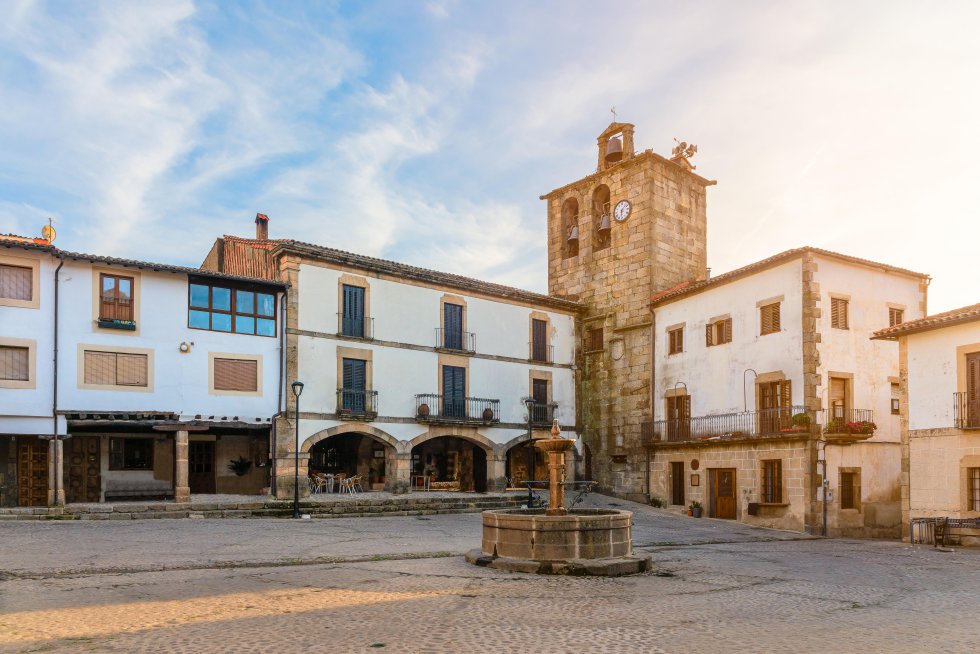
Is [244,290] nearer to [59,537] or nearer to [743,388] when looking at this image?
[59,537]

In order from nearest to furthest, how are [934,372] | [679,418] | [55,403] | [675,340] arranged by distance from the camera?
[934,372], [55,403], [679,418], [675,340]

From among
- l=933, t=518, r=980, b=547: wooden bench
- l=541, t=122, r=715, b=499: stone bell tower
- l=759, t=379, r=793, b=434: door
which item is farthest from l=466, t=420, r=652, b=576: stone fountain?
l=541, t=122, r=715, b=499: stone bell tower

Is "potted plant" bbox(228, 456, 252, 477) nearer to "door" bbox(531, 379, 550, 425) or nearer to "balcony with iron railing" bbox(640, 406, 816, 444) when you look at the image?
"door" bbox(531, 379, 550, 425)

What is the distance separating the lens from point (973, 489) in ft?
60.5

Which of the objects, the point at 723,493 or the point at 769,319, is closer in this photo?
the point at 769,319

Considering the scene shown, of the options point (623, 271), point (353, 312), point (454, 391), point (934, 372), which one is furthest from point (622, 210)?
point (934, 372)

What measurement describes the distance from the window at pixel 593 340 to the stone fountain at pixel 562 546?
66.8 feet

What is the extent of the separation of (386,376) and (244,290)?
222 inches

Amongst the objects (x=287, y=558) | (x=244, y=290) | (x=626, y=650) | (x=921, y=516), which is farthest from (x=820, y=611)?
(x=244, y=290)

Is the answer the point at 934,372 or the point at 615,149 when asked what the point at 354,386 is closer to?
the point at 615,149

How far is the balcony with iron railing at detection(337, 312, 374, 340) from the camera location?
1057 inches

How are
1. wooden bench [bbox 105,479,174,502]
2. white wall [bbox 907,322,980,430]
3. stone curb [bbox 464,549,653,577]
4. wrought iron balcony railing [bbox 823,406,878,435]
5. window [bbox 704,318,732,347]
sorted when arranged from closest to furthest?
stone curb [bbox 464,549,653,577], white wall [bbox 907,322,980,430], wrought iron balcony railing [bbox 823,406,878,435], wooden bench [bbox 105,479,174,502], window [bbox 704,318,732,347]

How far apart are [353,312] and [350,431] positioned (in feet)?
13.0

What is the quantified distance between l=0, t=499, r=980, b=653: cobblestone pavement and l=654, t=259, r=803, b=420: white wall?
9185 mm
